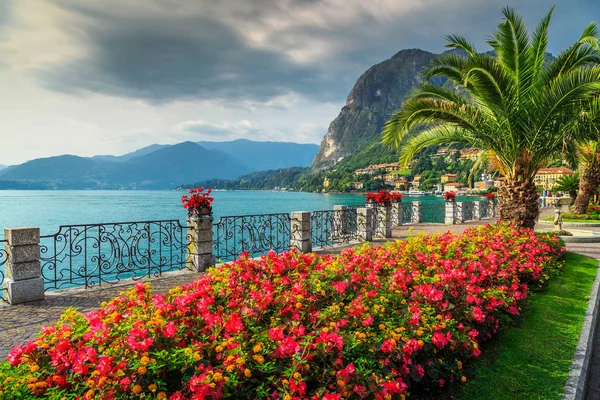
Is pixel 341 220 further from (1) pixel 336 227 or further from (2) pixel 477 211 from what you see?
(2) pixel 477 211

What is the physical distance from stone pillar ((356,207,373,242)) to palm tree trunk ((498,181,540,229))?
4.92 metres

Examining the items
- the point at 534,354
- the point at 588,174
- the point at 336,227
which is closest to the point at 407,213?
the point at 588,174

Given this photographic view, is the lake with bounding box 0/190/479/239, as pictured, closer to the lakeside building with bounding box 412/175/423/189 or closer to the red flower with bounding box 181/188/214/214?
the lakeside building with bounding box 412/175/423/189

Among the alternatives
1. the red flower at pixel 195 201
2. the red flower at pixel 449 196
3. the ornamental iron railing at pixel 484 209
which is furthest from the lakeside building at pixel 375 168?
the red flower at pixel 195 201

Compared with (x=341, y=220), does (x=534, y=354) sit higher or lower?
lower

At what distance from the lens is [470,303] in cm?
434

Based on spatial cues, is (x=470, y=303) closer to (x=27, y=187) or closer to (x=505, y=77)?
(x=505, y=77)

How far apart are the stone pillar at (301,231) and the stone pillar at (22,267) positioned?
22.3ft

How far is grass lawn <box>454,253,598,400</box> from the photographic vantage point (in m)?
3.51

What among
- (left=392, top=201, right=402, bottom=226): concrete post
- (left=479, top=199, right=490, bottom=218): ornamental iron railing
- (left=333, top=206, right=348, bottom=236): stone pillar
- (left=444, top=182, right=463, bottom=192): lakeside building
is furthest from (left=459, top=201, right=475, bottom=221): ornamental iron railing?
(left=444, top=182, right=463, bottom=192): lakeside building

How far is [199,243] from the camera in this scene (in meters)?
9.05

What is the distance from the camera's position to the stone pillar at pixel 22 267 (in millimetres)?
6270

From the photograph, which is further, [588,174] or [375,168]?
[375,168]

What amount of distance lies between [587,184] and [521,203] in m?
13.4
